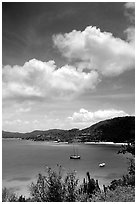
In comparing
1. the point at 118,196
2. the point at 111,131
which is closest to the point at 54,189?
the point at 118,196

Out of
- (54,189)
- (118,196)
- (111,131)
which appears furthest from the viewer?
(111,131)

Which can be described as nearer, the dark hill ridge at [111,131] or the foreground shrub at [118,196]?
the foreground shrub at [118,196]

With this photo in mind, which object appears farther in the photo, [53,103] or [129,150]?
[53,103]

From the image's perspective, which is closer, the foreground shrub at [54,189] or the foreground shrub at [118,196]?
the foreground shrub at [118,196]

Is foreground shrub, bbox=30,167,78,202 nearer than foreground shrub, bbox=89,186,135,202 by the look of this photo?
No

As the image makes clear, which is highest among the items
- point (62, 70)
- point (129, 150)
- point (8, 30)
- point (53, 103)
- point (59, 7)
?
point (59, 7)

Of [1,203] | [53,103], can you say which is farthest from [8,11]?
[1,203]

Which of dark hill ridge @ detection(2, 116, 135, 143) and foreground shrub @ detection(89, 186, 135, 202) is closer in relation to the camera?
foreground shrub @ detection(89, 186, 135, 202)

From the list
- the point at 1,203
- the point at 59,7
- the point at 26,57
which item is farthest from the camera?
the point at 26,57

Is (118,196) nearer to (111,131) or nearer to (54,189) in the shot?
(54,189)

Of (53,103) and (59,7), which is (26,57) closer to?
(59,7)

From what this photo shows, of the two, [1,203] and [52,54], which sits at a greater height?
[52,54]
